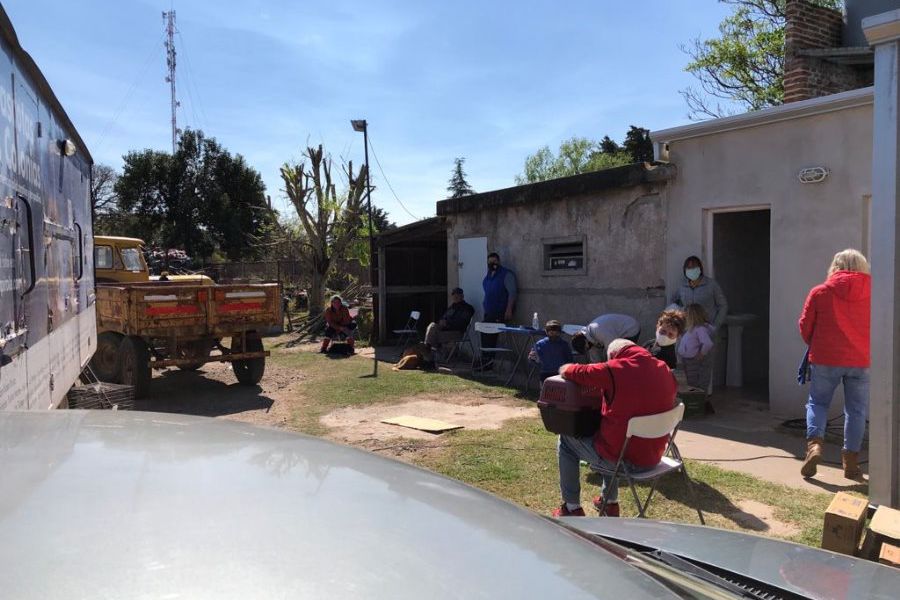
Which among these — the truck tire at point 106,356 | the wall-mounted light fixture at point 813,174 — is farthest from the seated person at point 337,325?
the wall-mounted light fixture at point 813,174

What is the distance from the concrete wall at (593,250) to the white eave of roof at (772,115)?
701 mm

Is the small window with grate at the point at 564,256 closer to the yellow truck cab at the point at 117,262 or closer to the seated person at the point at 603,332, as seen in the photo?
the seated person at the point at 603,332

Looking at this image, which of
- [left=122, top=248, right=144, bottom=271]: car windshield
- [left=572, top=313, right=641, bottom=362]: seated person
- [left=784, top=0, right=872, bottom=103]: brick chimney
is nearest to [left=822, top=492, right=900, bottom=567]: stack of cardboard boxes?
[left=572, top=313, right=641, bottom=362]: seated person

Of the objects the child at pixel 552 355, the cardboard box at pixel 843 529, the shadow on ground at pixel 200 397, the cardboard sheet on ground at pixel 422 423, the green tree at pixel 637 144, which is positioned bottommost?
the shadow on ground at pixel 200 397

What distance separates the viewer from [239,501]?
1241mm

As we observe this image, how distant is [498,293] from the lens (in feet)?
35.5

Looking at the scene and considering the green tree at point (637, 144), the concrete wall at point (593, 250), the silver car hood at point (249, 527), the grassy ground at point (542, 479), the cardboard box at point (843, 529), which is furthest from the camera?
the green tree at point (637, 144)

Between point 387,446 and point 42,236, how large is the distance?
3.67 m

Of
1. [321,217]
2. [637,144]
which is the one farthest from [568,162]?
[321,217]

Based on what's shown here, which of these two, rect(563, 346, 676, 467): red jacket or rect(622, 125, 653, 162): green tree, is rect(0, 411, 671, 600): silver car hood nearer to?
rect(563, 346, 676, 467): red jacket

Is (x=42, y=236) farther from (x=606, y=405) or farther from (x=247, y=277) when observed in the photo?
(x=247, y=277)

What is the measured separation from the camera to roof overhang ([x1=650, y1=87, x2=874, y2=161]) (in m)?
6.53

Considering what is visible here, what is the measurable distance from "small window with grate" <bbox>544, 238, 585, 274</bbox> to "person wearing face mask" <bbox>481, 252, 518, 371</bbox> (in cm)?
69

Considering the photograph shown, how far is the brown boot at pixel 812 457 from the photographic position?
523 centimetres
